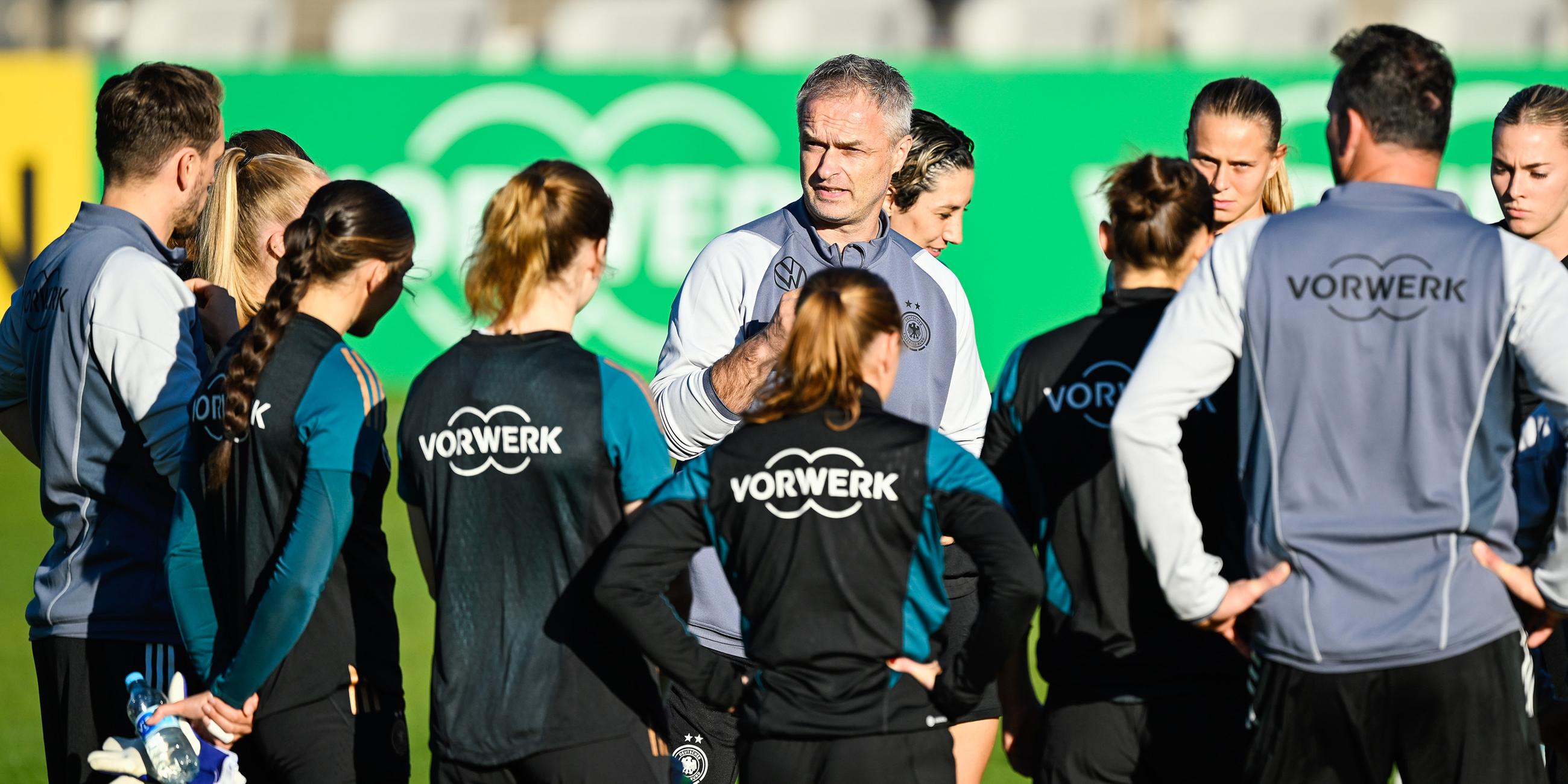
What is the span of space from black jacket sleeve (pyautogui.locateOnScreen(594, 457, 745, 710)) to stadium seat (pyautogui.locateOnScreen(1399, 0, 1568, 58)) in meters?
20.2

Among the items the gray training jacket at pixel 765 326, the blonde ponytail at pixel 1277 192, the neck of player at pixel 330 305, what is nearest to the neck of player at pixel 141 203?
the neck of player at pixel 330 305

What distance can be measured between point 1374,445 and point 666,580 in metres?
1.51

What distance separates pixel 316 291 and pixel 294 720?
1.01 meters

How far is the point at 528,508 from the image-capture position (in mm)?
3398

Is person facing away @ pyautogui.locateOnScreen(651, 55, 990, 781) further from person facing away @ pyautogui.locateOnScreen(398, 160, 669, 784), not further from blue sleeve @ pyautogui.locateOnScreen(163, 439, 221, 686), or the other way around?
blue sleeve @ pyautogui.locateOnScreen(163, 439, 221, 686)

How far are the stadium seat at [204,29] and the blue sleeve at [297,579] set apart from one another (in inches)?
Result: 724

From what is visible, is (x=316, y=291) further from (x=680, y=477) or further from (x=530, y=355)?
(x=680, y=477)

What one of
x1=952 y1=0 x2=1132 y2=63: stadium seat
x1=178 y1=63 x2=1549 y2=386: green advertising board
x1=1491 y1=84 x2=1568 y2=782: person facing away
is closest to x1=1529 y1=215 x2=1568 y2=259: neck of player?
x1=1491 y1=84 x2=1568 y2=782: person facing away

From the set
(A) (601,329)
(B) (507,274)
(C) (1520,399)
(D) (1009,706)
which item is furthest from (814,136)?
(A) (601,329)

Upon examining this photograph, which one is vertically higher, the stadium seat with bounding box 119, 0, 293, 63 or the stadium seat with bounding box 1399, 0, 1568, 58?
the stadium seat with bounding box 1399, 0, 1568, 58

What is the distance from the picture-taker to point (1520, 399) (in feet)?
13.1

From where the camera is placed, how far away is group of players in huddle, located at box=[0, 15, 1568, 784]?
3.21m

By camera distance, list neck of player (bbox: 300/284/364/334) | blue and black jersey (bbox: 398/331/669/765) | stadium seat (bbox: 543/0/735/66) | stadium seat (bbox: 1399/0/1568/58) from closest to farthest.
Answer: blue and black jersey (bbox: 398/331/669/765) → neck of player (bbox: 300/284/364/334) → stadium seat (bbox: 543/0/735/66) → stadium seat (bbox: 1399/0/1568/58)

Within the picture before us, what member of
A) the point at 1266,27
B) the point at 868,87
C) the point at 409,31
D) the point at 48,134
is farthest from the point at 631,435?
the point at 1266,27
